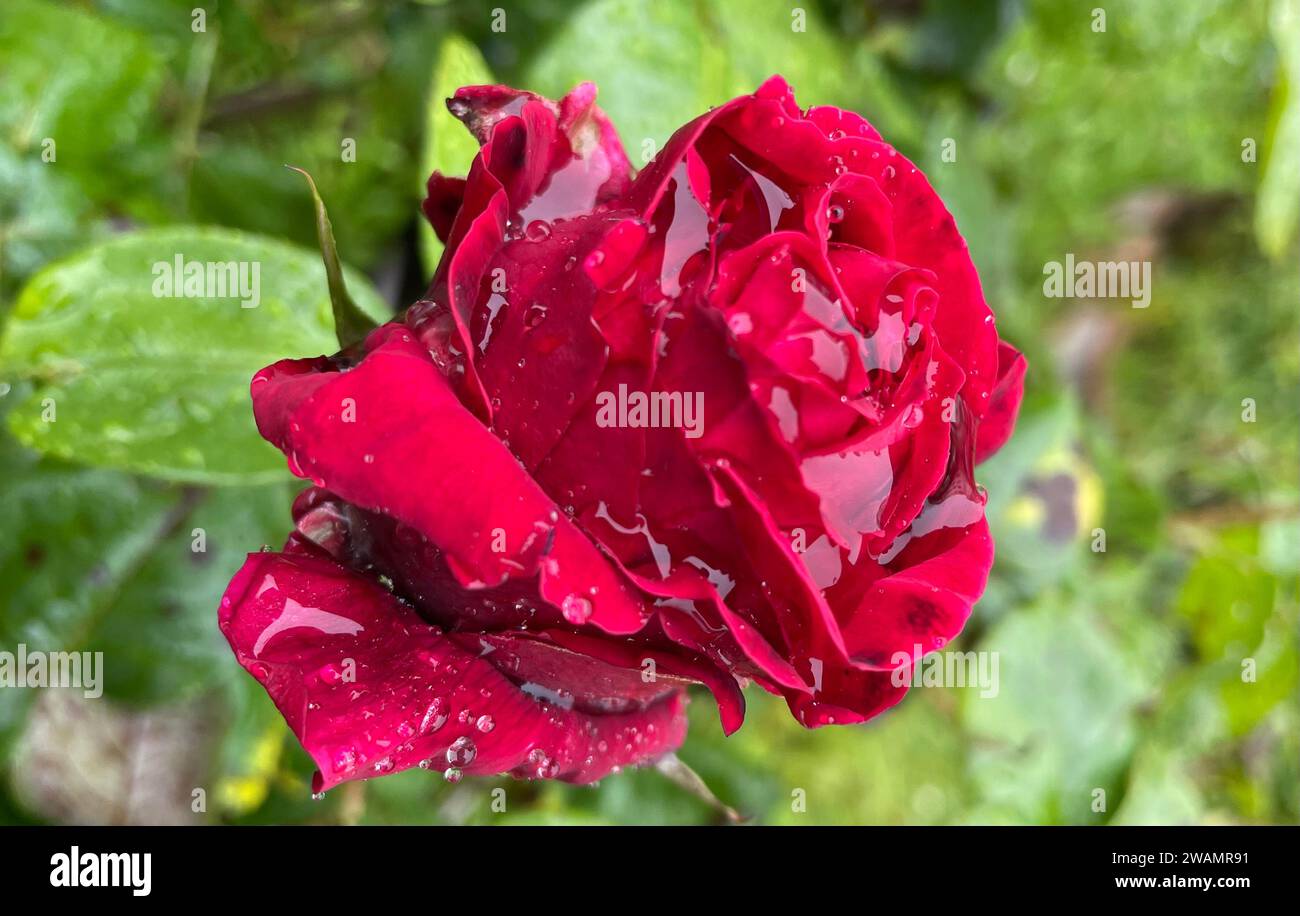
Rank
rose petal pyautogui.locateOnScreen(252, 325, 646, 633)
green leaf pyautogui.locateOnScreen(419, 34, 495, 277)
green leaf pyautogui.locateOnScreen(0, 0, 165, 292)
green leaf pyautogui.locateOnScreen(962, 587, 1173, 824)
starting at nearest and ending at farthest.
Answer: rose petal pyautogui.locateOnScreen(252, 325, 646, 633) → green leaf pyautogui.locateOnScreen(419, 34, 495, 277) → green leaf pyautogui.locateOnScreen(0, 0, 165, 292) → green leaf pyautogui.locateOnScreen(962, 587, 1173, 824)

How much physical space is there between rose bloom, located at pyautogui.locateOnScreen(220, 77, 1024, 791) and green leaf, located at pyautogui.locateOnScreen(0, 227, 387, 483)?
0.54 ft

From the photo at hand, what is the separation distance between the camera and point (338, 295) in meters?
0.41

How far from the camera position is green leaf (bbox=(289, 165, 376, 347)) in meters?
0.39

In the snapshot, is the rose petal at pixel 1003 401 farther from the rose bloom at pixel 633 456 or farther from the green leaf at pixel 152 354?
the green leaf at pixel 152 354

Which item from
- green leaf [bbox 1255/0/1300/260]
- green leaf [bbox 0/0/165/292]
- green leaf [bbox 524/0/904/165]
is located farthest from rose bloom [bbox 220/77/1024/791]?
green leaf [bbox 1255/0/1300/260]

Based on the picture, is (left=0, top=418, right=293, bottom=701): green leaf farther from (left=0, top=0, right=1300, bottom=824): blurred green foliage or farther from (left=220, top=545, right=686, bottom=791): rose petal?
(left=220, top=545, right=686, bottom=791): rose petal

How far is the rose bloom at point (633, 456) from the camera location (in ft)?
1.11

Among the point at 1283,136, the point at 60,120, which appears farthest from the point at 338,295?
the point at 1283,136

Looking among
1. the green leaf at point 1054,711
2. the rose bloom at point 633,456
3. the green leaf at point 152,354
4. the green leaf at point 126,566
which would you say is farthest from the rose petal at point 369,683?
the green leaf at point 1054,711

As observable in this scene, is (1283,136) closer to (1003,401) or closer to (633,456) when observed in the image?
(1003,401)

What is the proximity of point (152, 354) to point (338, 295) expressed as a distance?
0.69ft
